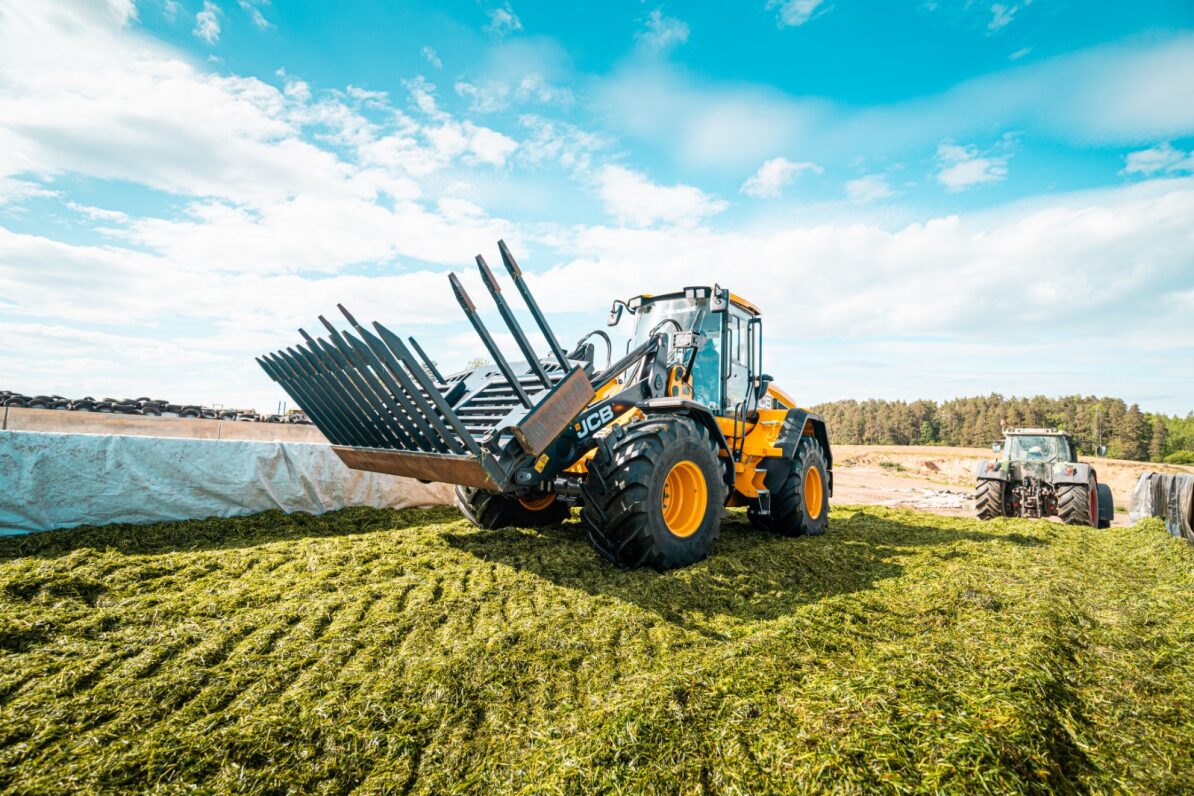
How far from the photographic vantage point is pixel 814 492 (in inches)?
300

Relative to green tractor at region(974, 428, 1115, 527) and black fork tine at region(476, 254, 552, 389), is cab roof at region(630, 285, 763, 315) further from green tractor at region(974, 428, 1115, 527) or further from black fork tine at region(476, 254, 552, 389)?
green tractor at region(974, 428, 1115, 527)

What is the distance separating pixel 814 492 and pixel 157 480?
24.1 feet

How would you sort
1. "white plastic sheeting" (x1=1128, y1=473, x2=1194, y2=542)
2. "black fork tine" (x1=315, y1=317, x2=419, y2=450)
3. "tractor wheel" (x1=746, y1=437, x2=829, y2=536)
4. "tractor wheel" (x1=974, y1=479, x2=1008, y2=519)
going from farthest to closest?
"tractor wheel" (x1=974, y1=479, x2=1008, y2=519), "white plastic sheeting" (x1=1128, y1=473, x2=1194, y2=542), "tractor wheel" (x1=746, y1=437, x2=829, y2=536), "black fork tine" (x1=315, y1=317, x2=419, y2=450)

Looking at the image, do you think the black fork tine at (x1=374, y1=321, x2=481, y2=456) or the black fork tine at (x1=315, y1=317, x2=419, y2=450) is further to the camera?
the black fork tine at (x1=315, y1=317, x2=419, y2=450)

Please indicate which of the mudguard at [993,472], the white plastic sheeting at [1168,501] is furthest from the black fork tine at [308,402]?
the mudguard at [993,472]

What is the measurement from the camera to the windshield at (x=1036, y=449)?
1113 centimetres

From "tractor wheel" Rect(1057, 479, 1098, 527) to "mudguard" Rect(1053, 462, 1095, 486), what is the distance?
6 centimetres

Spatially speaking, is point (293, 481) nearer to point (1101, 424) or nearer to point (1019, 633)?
point (1019, 633)

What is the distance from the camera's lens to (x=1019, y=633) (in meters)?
3.42

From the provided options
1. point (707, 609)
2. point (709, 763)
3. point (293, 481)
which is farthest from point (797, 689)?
point (293, 481)

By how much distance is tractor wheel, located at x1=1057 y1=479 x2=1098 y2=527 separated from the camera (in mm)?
9500

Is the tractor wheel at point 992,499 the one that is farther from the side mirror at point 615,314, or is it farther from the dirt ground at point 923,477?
the side mirror at point 615,314

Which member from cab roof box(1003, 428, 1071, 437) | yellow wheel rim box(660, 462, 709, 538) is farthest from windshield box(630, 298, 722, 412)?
cab roof box(1003, 428, 1071, 437)

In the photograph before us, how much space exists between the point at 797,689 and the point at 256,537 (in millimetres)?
4806
